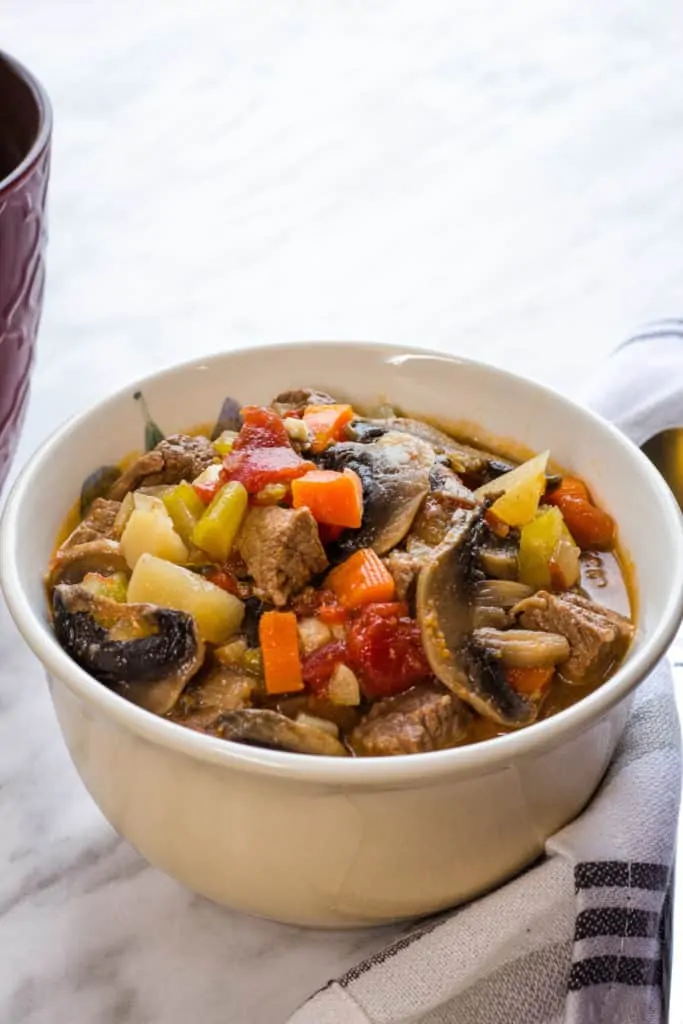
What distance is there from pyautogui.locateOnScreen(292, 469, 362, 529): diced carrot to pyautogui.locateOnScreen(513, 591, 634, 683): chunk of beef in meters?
0.23

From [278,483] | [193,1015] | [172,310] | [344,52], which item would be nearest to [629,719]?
[278,483]

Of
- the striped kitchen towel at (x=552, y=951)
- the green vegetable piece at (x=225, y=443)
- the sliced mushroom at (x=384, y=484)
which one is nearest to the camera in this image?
the striped kitchen towel at (x=552, y=951)

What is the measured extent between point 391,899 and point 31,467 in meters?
0.71

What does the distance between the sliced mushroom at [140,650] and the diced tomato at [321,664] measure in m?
0.12

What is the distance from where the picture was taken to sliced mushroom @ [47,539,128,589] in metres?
1.59

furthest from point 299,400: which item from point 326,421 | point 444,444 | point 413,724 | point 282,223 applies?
point 282,223

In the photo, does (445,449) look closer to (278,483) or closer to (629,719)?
(278,483)

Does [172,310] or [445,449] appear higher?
[445,449]

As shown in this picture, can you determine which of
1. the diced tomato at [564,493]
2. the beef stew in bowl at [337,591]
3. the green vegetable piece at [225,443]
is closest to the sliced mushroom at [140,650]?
the beef stew in bowl at [337,591]

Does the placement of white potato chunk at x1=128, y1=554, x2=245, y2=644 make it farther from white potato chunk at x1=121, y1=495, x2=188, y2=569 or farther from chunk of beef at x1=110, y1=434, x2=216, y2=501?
chunk of beef at x1=110, y1=434, x2=216, y2=501

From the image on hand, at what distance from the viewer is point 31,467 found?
164 cm

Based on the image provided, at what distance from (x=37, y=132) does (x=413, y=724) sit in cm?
89

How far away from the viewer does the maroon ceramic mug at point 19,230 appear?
1.50m

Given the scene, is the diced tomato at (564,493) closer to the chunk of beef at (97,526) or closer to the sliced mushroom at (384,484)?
the sliced mushroom at (384,484)
